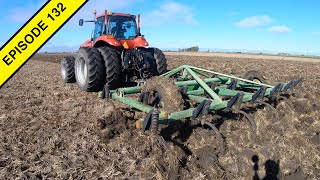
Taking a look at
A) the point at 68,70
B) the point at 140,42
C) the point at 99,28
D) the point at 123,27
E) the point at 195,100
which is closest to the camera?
the point at 195,100

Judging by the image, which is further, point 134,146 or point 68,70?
point 68,70

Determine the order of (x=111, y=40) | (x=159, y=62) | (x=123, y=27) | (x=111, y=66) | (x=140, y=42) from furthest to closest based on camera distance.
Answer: (x=123, y=27) → (x=159, y=62) → (x=140, y=42) → (x=111, y=40) → (x=111, y=66)

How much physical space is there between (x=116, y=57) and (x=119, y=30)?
53.3 inches

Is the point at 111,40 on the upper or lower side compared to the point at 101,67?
upper

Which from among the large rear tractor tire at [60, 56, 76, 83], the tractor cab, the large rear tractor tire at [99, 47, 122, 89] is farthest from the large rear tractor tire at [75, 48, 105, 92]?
the large rear tractor tire at [60, 56, 76, 83]

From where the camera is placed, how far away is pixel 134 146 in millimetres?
3986

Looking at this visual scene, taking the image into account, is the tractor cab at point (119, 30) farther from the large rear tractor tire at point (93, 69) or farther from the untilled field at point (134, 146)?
the untilled field at point (134, 146)

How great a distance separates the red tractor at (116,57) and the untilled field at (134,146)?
2.79ft

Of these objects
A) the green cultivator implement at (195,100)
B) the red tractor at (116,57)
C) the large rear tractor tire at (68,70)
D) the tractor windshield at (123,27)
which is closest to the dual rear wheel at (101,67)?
the red tractor at (116,57)

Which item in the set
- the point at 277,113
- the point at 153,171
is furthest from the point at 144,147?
the point at 277,113

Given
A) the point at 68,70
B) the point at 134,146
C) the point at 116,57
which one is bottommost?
the point at 134,146

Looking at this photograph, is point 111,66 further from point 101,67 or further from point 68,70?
point 68,70

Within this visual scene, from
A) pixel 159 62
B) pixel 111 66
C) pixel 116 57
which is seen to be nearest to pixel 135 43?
pixel 159 62

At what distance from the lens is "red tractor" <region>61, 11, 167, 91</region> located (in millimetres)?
6523
